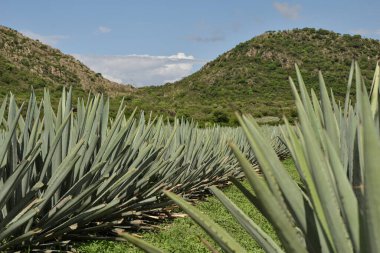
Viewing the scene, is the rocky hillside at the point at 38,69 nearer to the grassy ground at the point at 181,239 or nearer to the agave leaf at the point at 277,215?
the grassy ground at the point at 181,239

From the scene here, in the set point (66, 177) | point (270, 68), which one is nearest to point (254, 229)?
point (66, 177)

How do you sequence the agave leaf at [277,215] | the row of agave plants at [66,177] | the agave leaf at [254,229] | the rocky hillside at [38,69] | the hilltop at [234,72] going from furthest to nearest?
the hilltop at [234,72] → the rocky hillside at [38,69] → the row of agave plants at [66,177] → the agave leaf at [254,229] → the agave leaf at [277,215]

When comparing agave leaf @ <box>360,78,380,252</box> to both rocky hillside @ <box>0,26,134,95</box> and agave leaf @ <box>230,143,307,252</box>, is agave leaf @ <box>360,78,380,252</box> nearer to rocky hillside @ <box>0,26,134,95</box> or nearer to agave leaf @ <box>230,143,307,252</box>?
agave leaf @ <box>230,143,307,252</box>

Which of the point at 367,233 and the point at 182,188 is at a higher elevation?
the point at 367,233

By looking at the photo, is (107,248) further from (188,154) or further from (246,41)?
(246,41)

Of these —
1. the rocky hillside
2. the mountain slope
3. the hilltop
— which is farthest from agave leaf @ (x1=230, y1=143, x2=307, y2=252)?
the mountain slope

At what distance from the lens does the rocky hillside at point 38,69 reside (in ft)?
130

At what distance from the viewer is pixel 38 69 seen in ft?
150

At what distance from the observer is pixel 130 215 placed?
3951mm

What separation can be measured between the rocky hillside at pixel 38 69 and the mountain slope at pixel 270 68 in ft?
22.4

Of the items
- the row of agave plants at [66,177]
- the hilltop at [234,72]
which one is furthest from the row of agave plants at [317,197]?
the hilltop at [234,72]

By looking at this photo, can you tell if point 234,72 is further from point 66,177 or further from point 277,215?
point 277,215

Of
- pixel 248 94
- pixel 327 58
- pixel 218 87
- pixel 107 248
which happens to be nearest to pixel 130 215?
pixel 107 248

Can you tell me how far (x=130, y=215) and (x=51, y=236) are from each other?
3.53 ft
